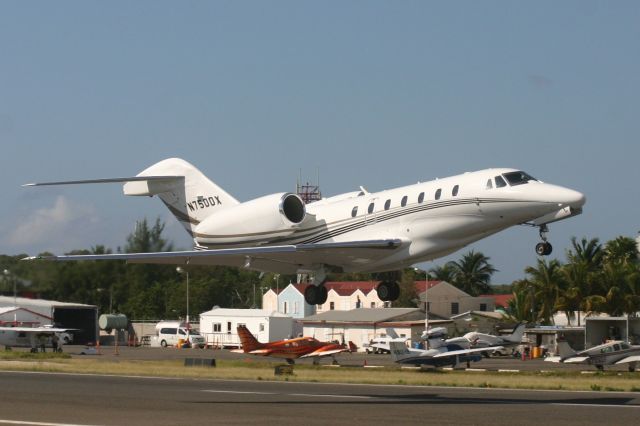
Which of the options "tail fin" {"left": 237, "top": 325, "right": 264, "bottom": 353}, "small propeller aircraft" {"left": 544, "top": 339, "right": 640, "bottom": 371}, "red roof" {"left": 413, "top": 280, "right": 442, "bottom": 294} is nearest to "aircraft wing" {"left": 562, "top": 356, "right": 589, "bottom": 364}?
"small propeller aircraft" {"left": 544, "top": 339, "right": 640, "bottom": 371}

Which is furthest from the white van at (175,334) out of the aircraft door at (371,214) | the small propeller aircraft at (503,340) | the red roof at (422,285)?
the aircraft door at (371,214)

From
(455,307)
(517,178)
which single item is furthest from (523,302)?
(517,178)

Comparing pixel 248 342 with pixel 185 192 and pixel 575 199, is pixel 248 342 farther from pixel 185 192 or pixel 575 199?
pixel 575 199

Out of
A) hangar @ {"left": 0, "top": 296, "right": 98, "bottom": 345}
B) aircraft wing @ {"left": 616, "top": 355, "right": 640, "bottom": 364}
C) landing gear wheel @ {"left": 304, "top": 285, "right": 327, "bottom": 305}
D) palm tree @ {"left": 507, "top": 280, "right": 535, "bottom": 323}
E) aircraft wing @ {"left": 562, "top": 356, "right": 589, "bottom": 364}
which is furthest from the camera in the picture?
palm tree @ {"left": 507, "top": 280, "right": 535, "bottom": 323}

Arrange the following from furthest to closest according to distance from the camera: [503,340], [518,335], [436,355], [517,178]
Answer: [503,340]
[518,335]
[436,355]
[517,178]

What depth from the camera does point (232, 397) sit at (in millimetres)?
26141

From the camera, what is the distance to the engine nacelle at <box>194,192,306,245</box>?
3522 cm

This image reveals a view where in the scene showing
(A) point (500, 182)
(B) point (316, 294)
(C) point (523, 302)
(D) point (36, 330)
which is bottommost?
(D) point (36, 330)

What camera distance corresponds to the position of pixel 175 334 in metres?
74.3

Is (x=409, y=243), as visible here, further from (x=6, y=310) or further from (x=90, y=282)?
(x=6, y=310)

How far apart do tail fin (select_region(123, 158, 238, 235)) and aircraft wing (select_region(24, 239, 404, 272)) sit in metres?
2.61

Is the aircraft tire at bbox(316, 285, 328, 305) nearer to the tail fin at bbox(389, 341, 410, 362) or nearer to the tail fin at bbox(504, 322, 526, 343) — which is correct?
the tail fin at bbox(389, 341, 410, 362)

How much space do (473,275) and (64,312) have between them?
51.1 meters

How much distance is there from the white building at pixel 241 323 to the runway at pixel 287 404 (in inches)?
1458
